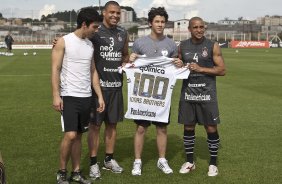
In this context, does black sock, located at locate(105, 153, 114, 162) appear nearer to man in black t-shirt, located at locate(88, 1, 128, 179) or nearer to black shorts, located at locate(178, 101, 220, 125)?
man in black t-shirt, located at locate(88, 1, 128, 179)

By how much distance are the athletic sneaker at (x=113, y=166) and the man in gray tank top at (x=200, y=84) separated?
2.87 feet

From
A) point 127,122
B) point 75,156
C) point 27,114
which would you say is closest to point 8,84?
point 27,114

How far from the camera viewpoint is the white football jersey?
6.21 meters

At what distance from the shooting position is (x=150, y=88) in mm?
6293

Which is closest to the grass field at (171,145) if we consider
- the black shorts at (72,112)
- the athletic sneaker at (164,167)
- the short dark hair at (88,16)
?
the athletic sneaker at (164,167)

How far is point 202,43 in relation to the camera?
6.10 m

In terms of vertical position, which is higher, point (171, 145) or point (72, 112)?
point (72, 112)

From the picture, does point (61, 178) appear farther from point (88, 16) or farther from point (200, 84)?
point (200, 84)

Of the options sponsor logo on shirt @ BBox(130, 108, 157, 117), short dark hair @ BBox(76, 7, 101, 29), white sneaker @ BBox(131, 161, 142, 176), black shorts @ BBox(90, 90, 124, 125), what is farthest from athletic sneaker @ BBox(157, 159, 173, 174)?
short dark hair @ BBox(76, 7, 101, 29)

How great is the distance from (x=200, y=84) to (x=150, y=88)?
0.70 m

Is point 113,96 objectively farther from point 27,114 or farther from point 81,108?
point 27,114

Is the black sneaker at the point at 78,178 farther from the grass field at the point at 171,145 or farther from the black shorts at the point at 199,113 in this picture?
the black shorts at the point at 199,113

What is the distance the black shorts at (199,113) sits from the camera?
6.15 m

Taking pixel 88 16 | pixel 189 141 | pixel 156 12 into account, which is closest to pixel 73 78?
pixel 88 16
